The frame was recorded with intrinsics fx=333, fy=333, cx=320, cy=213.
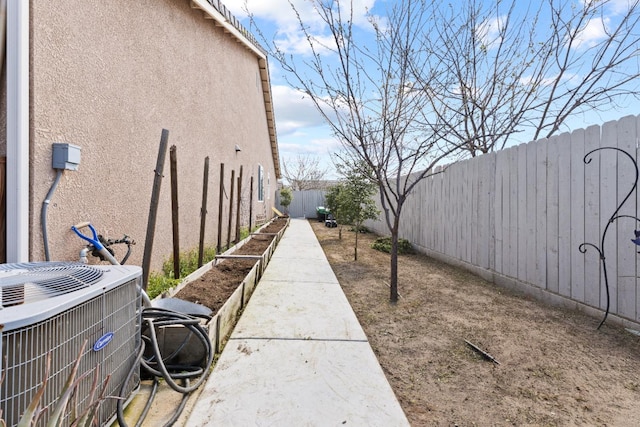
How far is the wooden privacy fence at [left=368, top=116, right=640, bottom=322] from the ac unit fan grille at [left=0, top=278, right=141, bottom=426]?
4.00 m

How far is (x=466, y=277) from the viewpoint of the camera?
17.3ft

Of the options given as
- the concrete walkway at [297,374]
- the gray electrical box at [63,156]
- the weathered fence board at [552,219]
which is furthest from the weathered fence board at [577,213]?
the gray electrical box at [63,156]

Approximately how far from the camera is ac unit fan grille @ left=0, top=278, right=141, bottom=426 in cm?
112

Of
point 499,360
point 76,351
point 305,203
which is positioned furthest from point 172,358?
point 305,203

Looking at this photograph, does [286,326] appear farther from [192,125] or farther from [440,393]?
[192,125]

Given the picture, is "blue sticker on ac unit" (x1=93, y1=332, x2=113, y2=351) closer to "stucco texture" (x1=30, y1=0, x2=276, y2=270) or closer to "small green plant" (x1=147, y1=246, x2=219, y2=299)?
"stucco texture" (x1=30, y1=0, x2=276, y2=270)

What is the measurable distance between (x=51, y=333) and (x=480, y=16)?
6836 millimetres

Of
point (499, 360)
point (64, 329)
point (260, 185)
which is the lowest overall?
point (499, 360)

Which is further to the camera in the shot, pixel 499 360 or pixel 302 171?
pixel 302 171

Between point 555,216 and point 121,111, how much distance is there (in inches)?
194

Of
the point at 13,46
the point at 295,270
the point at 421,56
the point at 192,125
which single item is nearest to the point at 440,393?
the point at 295,270

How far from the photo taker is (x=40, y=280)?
4.65 ft

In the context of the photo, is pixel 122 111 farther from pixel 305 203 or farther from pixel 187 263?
pixel 305 203

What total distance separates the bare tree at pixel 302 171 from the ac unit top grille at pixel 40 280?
31.6 m
